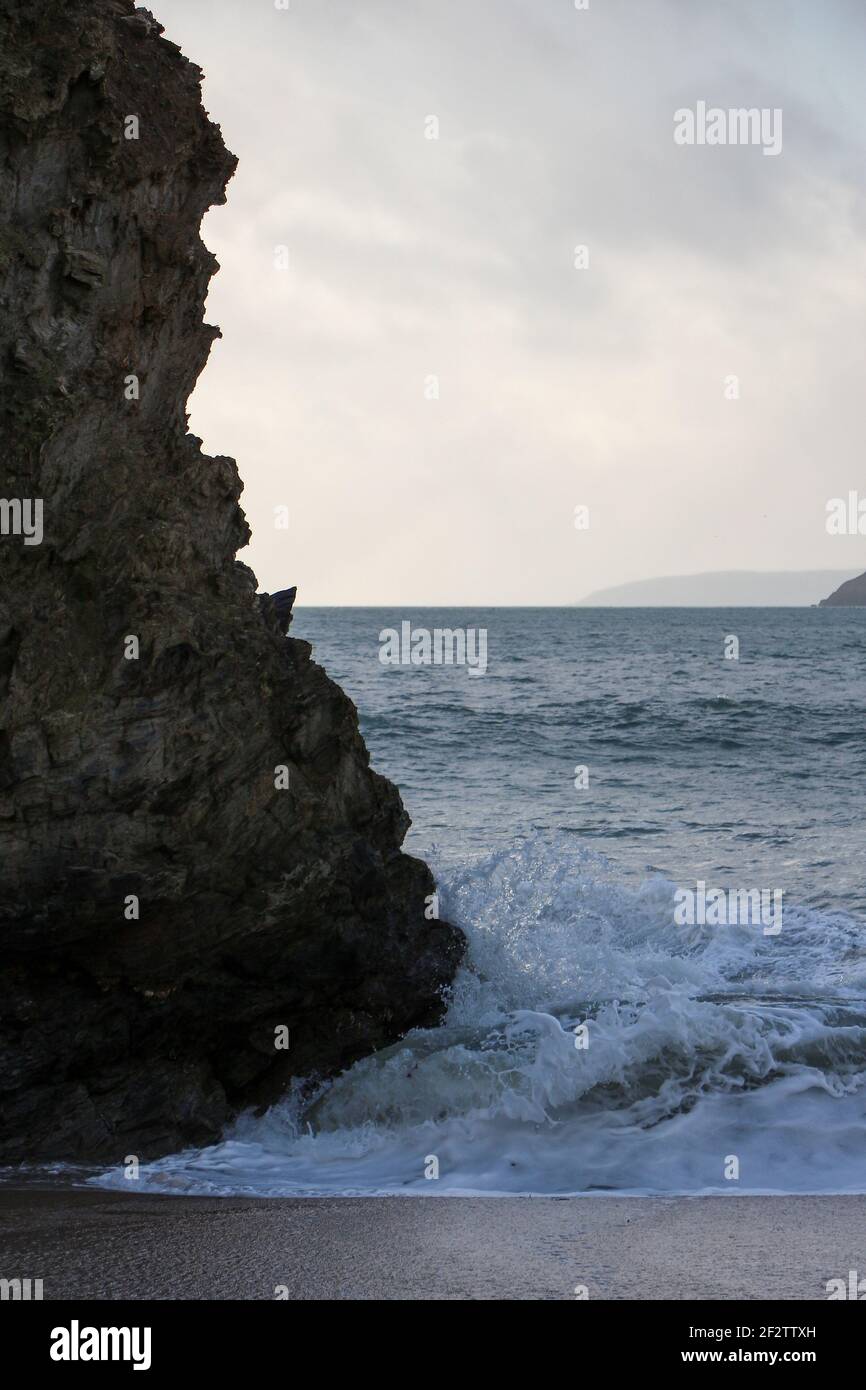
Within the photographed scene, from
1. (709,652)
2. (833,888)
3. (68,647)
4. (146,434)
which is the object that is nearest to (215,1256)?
(68,647)

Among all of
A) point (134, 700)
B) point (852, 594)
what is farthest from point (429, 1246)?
point (852, 594)

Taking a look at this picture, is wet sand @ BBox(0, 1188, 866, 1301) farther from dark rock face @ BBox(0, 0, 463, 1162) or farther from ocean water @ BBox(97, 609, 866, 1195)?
dark rock face @ BBox(0, 0, 463, 1162)

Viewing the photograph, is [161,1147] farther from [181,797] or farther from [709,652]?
[709,652]

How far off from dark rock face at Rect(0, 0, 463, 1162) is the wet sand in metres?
1.09

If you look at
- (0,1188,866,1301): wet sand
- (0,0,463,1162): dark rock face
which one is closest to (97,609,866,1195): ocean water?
(0,1188,866,1301): wet sand

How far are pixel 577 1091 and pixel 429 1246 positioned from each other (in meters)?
2.45

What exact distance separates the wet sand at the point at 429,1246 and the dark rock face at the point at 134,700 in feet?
3.58

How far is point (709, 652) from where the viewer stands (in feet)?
164

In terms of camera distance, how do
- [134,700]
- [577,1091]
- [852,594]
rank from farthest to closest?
[852,594], [577,1091], [134,700]

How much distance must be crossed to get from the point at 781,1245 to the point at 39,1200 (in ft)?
10.8

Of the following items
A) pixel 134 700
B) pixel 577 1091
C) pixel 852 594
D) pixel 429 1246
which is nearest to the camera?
pixel 429 1246

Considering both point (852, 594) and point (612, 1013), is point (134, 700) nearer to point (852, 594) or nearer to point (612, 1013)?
point (612, 1013)

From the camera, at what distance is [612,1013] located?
26.1 feet

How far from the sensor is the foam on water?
639 cm
